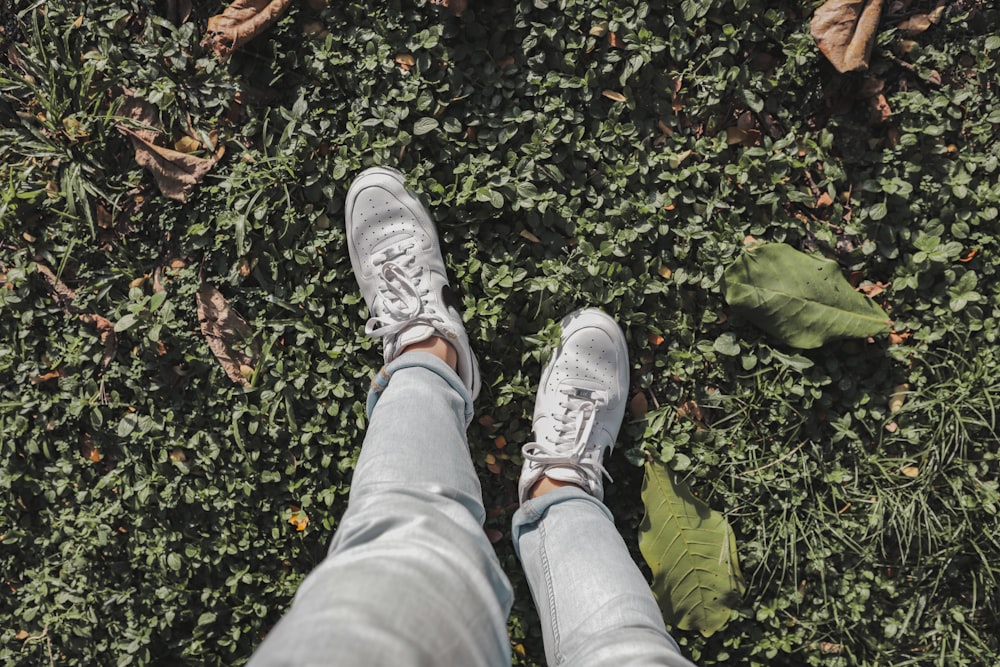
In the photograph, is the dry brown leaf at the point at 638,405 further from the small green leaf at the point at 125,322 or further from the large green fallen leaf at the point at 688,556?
the small green leaf at the point at 125,322

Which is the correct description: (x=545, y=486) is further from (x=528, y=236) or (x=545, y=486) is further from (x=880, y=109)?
(x=880, y=109)

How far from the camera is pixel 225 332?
2.40 metres

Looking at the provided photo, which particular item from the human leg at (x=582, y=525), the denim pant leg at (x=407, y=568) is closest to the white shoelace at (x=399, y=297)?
the denim pant leg at (x=407, y=568)

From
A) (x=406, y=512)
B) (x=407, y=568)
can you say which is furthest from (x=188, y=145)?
(x=407, y=568)

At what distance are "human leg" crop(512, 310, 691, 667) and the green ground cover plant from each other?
112mm

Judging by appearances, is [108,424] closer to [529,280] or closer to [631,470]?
[529,280]

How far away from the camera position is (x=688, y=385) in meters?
2.38

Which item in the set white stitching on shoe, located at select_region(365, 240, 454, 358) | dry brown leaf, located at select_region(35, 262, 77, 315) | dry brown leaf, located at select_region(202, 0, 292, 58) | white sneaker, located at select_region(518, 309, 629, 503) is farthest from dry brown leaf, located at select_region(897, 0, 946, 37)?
dry brown leaf, located at select_region(35, 262, 77, 315)

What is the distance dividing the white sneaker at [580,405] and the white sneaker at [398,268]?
0.27 meters

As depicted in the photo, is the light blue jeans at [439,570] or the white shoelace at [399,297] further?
the white shoelace at [399,297]

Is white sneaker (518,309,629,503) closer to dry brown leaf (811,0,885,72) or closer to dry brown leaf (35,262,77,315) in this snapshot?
dry brown leaf (811,0,885,72)

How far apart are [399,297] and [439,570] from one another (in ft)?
3.77

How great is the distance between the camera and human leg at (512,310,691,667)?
66.9 inches

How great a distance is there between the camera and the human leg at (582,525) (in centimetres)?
170
